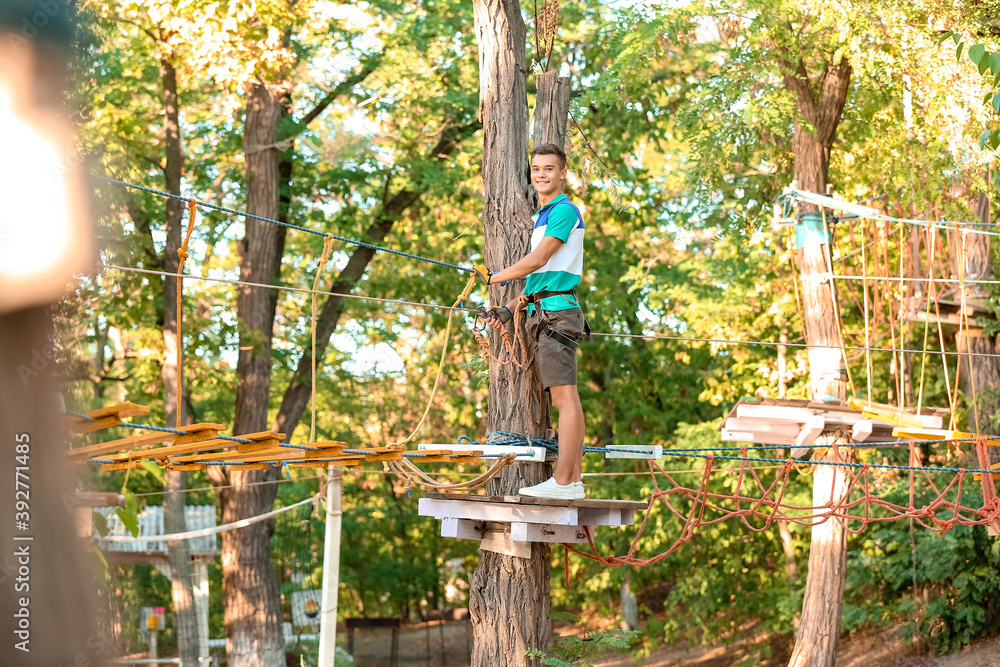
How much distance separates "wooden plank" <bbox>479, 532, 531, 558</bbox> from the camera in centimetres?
432

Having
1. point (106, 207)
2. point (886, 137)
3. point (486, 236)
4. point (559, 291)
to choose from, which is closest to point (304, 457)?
point (559, 291)

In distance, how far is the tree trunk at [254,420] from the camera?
1055cm

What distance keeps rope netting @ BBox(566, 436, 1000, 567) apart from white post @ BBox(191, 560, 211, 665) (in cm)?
458

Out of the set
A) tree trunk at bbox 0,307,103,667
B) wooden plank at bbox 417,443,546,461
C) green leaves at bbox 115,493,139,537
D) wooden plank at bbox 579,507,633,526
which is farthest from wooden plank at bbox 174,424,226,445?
tree trunk at bbox 0,307,103,667

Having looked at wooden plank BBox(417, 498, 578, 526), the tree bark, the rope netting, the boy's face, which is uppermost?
the boy's face

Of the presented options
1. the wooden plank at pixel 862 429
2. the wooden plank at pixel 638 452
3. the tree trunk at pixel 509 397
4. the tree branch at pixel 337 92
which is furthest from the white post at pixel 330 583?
the tree branch at pixel 337 92

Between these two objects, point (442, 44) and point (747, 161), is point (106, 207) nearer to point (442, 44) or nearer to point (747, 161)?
point (747, 161)

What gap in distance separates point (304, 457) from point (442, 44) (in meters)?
8.80

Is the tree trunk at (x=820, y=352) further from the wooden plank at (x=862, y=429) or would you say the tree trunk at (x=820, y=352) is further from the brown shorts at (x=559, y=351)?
the brown shorts at (x=559, y=351)

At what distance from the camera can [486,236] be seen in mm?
A: 4832

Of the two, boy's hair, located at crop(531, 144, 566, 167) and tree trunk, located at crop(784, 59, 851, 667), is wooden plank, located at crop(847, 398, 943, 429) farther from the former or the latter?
boy's hair, located at crop(531, 144, 566, 167)

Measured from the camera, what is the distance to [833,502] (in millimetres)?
8367
